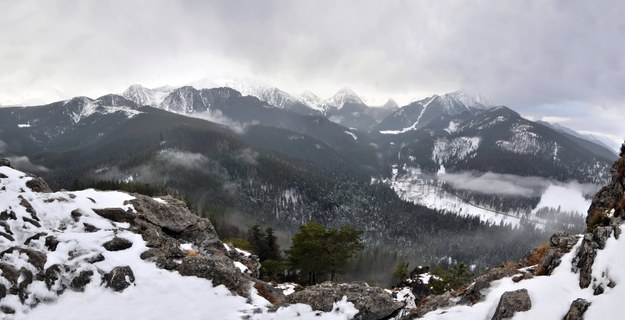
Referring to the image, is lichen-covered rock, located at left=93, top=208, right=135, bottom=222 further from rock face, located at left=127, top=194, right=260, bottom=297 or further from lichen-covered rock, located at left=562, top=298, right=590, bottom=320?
lichen-covered rock, located at left=562, top=298, right=590, bottom=320

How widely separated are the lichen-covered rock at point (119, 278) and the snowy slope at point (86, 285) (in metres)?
0.15

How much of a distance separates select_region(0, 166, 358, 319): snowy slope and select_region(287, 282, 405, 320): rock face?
401 millimetres

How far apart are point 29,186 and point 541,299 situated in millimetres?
33231

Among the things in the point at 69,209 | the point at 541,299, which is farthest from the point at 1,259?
the point at 541,299

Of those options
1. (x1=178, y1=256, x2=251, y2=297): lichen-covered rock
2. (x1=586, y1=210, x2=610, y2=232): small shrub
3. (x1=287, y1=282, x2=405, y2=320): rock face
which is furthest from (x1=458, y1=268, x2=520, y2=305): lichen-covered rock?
(x1=178, y1=256, x2=251, y2=297): lichen-covered rock

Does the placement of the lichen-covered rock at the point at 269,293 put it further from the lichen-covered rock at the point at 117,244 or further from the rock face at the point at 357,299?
the lichen-covered rock at the point at 117,244

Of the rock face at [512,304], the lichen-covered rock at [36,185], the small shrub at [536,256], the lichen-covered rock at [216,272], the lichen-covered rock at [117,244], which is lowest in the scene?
the lichen-covered rock at [216,272]

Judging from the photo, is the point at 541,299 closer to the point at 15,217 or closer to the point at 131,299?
the point at 131,299

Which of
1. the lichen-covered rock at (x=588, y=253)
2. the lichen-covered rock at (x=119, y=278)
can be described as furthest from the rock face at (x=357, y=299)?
the lichen-covered rock at (x=119, y=278)

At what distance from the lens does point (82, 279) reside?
64.7 ft

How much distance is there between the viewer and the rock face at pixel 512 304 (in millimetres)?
13820

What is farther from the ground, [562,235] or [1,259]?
[562,235]

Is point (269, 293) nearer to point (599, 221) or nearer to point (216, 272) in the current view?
point (216, 272)

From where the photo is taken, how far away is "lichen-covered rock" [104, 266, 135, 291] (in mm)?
19828
